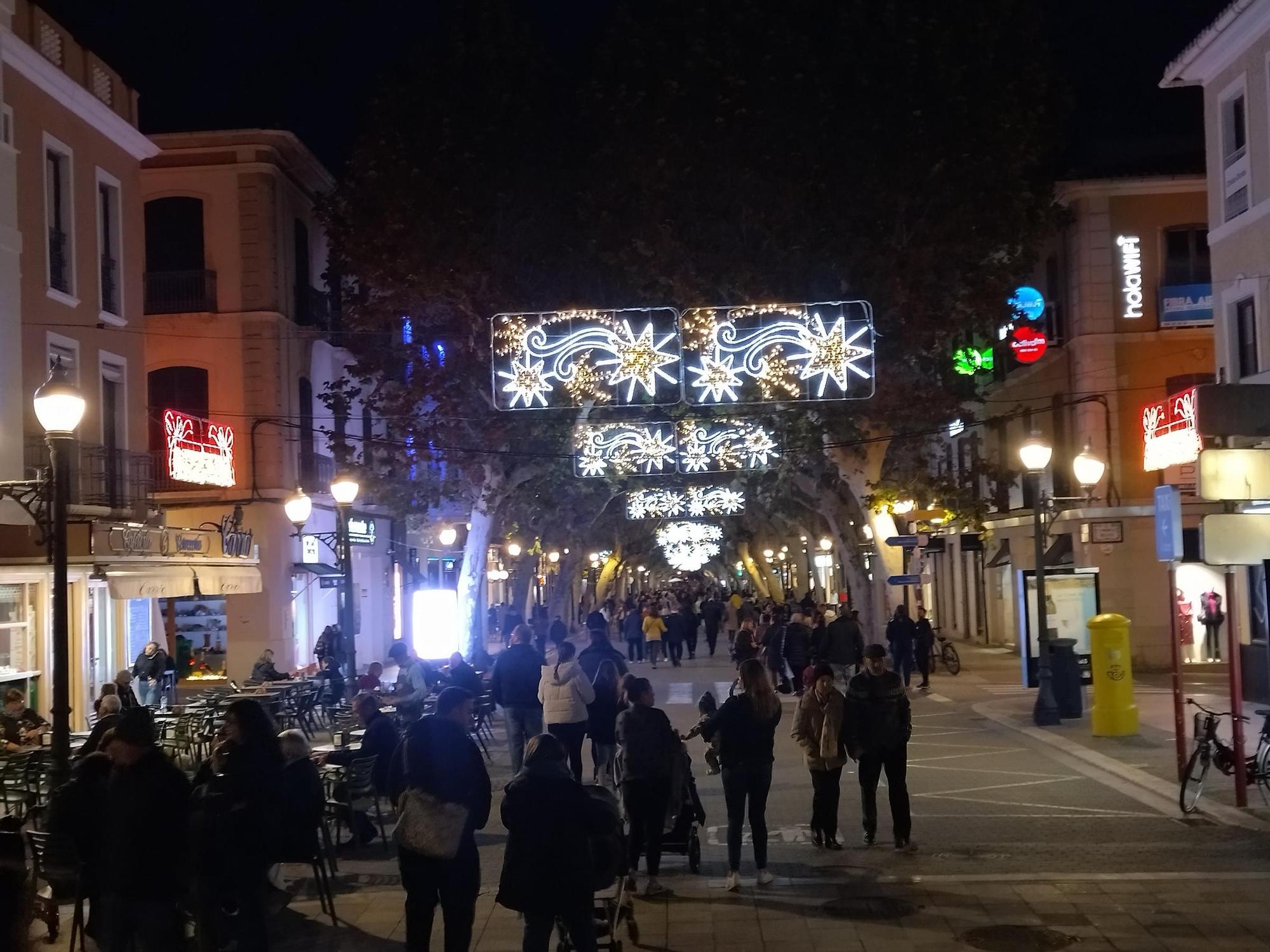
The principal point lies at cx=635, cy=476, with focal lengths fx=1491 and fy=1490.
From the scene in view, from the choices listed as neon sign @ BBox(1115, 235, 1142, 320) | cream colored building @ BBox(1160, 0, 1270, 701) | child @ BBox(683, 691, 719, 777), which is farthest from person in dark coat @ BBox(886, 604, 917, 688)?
child @ BBox(683, 691, 719, 777)

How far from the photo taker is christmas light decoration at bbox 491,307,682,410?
1545 centimetres

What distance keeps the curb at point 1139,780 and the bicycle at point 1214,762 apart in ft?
0.68

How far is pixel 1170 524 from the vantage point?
45.3 feet

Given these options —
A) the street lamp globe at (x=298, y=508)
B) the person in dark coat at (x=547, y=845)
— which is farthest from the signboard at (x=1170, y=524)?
the street lamp globe at (x=298, y=508)

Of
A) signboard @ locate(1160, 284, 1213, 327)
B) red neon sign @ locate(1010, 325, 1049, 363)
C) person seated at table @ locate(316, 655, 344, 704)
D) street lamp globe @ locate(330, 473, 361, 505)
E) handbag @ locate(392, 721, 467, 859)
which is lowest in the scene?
person seated at table @ locate(316, 655, 344, 704)

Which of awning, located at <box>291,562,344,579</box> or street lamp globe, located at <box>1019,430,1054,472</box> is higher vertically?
street lamp globe, located at <box>1019,430,1054,472</box>

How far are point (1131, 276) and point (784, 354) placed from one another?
62.8ft

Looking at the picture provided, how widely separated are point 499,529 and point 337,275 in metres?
11.1

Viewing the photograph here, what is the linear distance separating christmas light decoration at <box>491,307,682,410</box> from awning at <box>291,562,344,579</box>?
18.4 meters

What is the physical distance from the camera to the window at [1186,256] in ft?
104

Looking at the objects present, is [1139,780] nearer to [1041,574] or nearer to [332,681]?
[1041,574]

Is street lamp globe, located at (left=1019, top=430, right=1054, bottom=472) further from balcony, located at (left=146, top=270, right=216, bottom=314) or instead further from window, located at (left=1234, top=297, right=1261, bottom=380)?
balcony, located at (left=146, top=270, right=216, bottom=314)

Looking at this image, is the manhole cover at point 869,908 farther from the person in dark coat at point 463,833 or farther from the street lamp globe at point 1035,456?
the street lamp globe at point 1035,456

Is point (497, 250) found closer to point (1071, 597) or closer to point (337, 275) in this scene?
point (337, 275)
